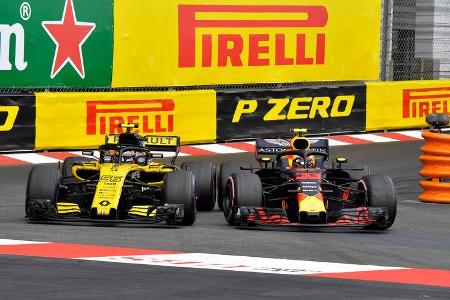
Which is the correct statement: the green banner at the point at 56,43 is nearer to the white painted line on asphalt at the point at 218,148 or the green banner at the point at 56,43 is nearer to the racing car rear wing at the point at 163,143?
the white painted line on asphalt at the point at 218,148

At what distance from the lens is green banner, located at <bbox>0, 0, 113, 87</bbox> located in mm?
19375

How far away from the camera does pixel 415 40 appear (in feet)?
81.0

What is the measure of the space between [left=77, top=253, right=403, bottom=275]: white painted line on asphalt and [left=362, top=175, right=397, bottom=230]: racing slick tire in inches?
104

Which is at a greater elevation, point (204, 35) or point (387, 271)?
point (204, 35)

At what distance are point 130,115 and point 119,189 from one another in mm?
7059

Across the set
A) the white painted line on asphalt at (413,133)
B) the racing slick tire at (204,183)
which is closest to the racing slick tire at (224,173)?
the racing slick tire at (204,183)

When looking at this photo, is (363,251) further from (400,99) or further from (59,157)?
(400,99)

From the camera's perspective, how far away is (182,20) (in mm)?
21250

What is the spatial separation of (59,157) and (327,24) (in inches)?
227

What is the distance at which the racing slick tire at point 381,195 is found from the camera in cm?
1342

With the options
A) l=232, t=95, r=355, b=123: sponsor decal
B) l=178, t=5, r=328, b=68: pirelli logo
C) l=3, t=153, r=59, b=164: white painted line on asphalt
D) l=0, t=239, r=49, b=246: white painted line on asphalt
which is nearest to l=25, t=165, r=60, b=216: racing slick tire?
l=0, t=239, r=49, b=246: white painted line on asphalt

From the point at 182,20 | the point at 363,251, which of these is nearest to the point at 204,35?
the point at 182,20

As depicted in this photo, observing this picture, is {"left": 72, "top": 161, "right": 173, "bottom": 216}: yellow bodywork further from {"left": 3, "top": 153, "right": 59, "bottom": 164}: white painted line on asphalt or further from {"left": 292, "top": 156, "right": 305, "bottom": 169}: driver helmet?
{"left": 3, "top": 153, "right": 59, "bottom": 164}: white painted line on asphalt

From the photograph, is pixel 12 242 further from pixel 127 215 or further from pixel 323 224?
pixel 323 224
